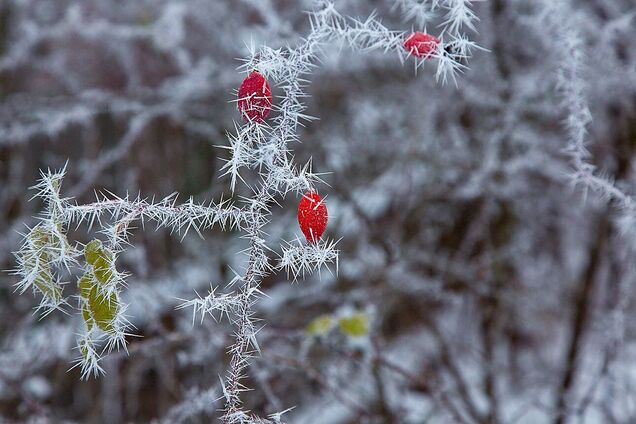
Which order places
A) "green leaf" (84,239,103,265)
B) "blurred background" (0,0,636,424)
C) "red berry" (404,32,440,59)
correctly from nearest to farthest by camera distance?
1. "green leaf" (84,239,103,265)
2. "red berry" (404,32,440,59)
3. "blurred background" (0,0,636,424)

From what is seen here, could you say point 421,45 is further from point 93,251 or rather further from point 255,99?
point 93,251

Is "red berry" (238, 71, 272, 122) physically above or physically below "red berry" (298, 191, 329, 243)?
above

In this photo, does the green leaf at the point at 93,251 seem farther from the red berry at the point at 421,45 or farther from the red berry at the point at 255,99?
the red berry at the point at 421,45

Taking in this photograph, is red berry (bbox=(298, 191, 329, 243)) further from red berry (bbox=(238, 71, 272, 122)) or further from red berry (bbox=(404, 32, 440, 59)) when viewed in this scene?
red berry (bbox=(404, 32, 440, 59))

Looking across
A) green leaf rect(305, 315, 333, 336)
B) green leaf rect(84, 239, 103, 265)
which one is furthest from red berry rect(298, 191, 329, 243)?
green leaf rect(305, 315, 333, 336)

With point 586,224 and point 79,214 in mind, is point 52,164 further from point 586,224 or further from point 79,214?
point 79,214

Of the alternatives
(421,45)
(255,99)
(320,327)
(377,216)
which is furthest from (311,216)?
(377,216)

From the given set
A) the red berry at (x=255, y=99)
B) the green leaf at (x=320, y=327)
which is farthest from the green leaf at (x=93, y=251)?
the green leaf at (x=320, y=327)
